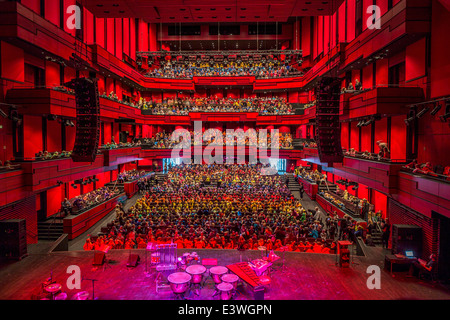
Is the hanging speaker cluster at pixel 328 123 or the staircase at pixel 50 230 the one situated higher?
the hanging speaker cluster at pixel 328 123

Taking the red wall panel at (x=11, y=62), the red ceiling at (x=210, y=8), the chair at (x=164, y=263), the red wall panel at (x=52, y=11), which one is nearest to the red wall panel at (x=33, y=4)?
the red wall panel at (x=52, y=11)

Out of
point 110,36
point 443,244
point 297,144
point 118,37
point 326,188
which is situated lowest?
point 443,244

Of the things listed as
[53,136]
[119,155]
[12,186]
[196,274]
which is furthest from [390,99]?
[53,136]

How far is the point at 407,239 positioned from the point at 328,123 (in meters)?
4.65

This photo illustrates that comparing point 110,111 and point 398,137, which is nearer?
point 398,137

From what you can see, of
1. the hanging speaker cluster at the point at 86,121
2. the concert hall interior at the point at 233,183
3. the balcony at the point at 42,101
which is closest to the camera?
the concert hall interior at the point at 233,183

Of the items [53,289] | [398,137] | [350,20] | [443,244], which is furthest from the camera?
[350,20]

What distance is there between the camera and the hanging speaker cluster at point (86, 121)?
9.22 m

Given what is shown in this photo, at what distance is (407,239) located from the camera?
350 inches

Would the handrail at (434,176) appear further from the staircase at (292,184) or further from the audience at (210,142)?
the audience at (210,142)

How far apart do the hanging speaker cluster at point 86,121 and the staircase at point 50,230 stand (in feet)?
16.7

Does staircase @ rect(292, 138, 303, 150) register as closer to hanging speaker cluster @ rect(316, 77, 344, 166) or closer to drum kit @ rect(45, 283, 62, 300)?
hanging speaker cluster @ rect(316, 77, 344, 166)

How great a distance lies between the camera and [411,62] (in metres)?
10.9

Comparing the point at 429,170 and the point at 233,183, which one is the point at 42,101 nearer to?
the point at 233,183
